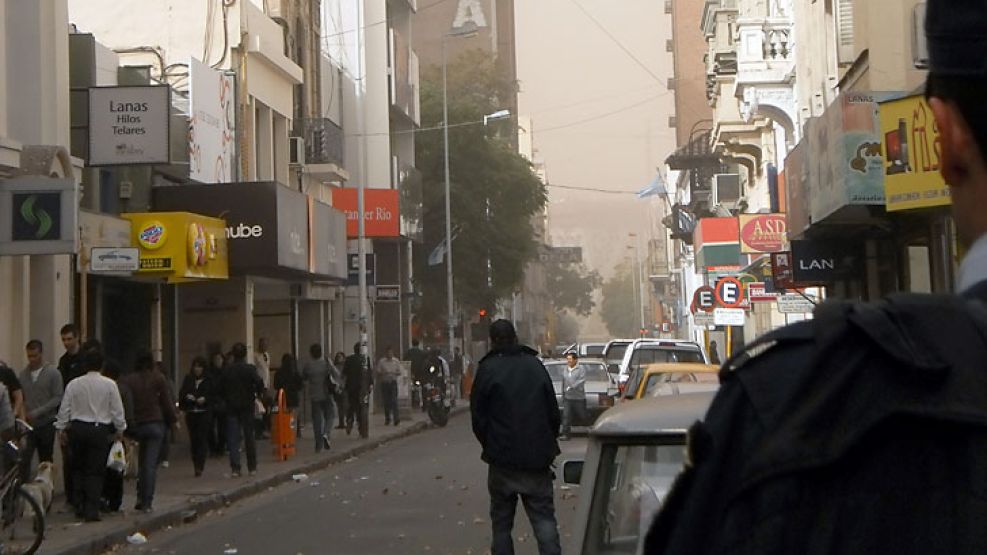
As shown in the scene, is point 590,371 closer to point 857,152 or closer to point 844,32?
point 844,32

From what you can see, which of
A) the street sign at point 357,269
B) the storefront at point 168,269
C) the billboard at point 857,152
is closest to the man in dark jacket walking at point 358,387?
the storefront at point 168,269

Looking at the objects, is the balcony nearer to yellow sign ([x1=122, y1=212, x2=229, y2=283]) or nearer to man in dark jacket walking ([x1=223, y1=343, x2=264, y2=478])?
yellow sign ([x1=122, y1=212, x2=229, y2=283])

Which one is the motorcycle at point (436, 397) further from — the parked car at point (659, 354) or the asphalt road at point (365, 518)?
the asphalt road at point (365, 518)

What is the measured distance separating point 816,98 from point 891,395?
3246cm

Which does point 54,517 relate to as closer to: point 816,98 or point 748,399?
point 748,399

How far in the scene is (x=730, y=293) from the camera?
40031 millimetres

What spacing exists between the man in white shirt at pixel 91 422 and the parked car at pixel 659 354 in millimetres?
17390

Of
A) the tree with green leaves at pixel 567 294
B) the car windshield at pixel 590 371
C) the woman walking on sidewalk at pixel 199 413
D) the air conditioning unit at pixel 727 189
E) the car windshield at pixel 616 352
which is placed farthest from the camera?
the tree with green leaves at pixel 567 294

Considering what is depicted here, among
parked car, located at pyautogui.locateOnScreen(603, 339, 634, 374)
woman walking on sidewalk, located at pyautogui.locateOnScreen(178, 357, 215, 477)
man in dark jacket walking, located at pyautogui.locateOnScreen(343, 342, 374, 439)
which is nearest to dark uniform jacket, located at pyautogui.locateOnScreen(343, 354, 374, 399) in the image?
man in dark jacket walking, located at pyautogui.locateOnScreen(343, 342, 374, 439)

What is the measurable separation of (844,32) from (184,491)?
13.5 m

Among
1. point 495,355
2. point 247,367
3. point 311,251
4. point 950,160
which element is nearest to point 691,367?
point 247,367

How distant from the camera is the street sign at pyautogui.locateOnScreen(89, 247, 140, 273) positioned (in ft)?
67.4

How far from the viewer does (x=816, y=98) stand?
109 ft

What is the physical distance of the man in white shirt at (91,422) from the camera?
16766 mm
